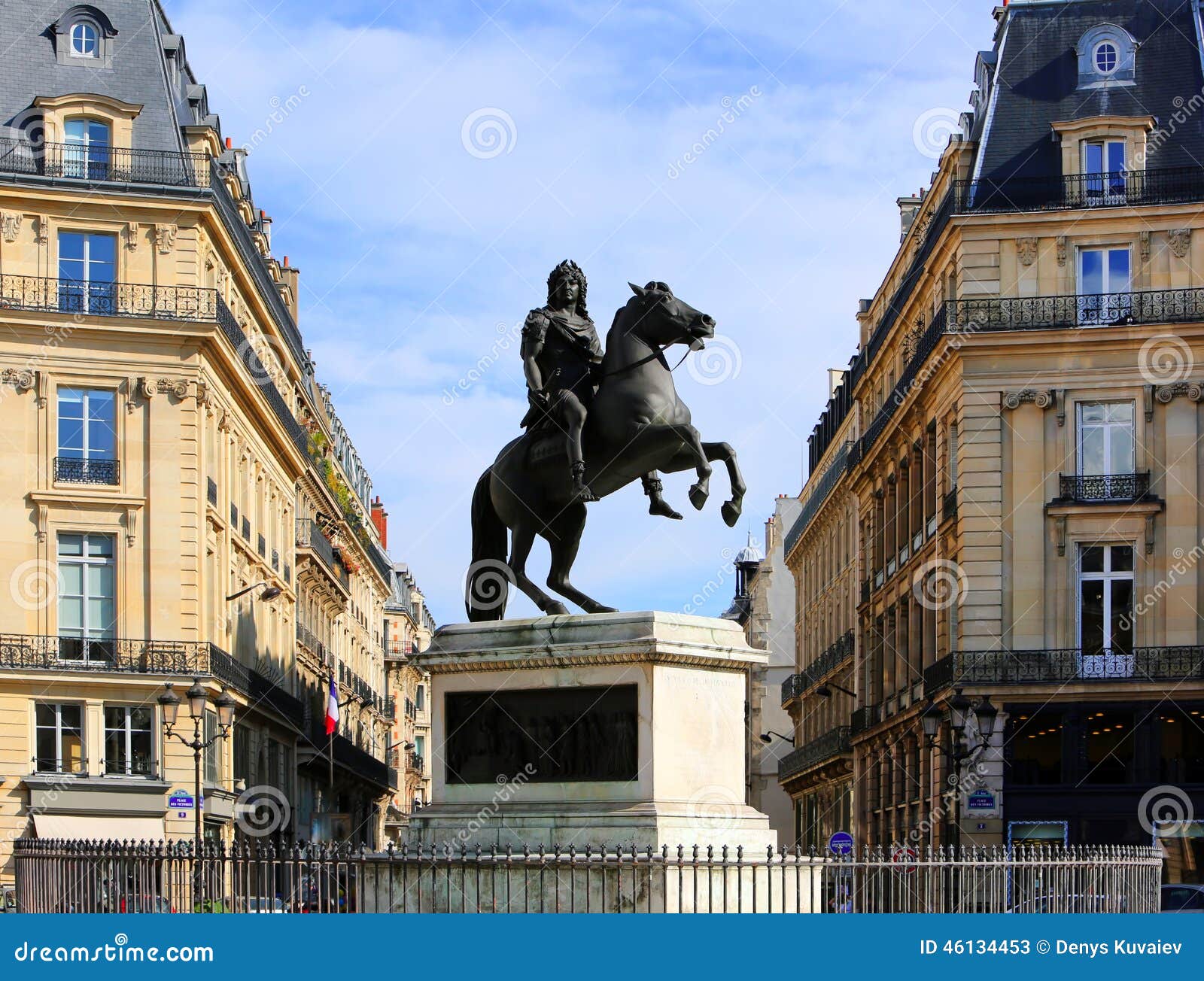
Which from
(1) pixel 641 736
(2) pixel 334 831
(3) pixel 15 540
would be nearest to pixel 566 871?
(1) pixel 641 736

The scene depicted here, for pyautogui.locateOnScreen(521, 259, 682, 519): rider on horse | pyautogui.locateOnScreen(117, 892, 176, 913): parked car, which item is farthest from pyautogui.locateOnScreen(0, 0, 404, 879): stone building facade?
pyautogui.locateOnScreen(521, 259, 682, 519): rider on horse

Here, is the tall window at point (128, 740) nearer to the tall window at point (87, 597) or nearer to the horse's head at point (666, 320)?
the tall window at point (87, 597)

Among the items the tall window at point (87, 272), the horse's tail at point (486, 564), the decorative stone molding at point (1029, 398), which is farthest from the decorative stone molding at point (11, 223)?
the horse's tail at point (486, 564)

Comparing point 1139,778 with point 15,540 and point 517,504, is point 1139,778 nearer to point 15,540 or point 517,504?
point 15,540

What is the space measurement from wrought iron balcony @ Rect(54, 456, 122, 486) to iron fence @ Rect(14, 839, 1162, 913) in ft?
99.1

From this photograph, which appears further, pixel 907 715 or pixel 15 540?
pixel 907 715

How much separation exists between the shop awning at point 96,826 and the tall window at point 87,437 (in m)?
Result: 7.86

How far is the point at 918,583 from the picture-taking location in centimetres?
5547

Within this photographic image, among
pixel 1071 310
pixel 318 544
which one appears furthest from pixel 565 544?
pixel 318 544

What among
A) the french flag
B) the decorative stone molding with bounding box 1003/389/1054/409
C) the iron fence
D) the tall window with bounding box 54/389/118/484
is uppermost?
the decorative stone molding with bounding box 1003/389/1054/409

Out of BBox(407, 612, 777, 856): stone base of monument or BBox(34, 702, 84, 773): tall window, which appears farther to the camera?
BBox(34, 702, 84, 773): tall window

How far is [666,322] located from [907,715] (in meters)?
40.4

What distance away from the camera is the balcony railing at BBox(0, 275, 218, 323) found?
4741 centimetres

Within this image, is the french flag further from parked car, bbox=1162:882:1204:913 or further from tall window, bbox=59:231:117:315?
parked car, bbox=1162:882:1204:913
